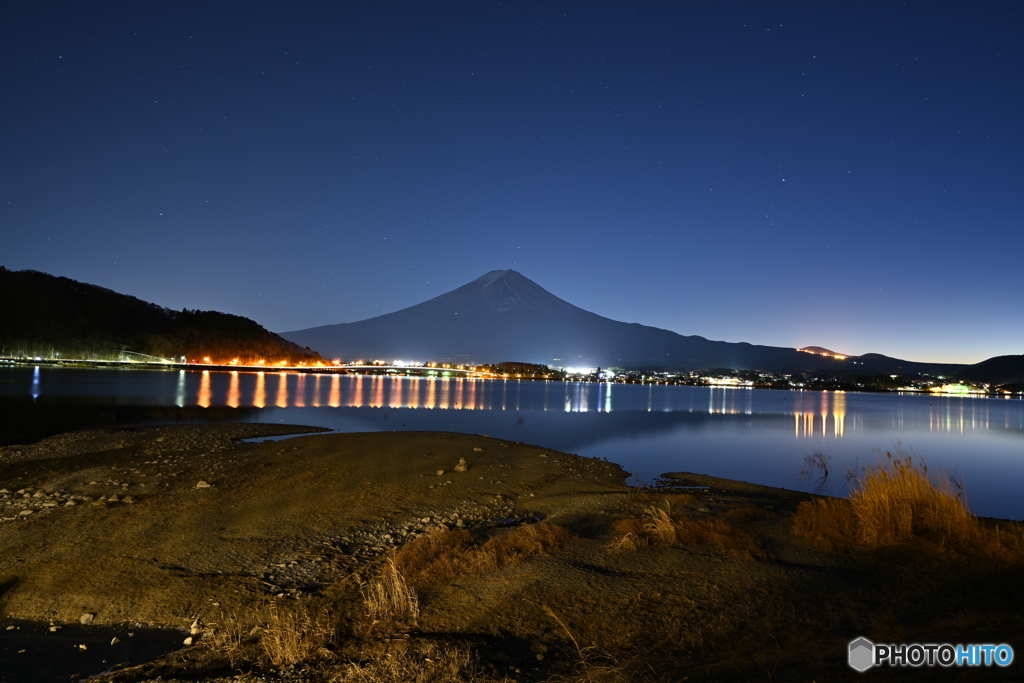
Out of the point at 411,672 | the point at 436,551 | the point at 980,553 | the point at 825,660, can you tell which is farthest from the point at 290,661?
the point at 980,553

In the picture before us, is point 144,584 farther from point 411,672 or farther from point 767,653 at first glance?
point 767,653

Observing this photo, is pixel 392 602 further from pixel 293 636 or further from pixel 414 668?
pixel 414 668

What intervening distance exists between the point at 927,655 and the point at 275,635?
4.81m

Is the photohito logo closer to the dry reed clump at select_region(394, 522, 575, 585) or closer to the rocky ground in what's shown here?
the rocky ground

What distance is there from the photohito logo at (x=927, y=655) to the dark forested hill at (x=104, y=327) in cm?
13426

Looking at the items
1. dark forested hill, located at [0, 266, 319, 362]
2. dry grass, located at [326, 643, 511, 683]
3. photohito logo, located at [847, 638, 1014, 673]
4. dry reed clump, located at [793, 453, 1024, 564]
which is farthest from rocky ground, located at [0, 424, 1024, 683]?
dark forested hill, located at [0, 266, 319, 362]

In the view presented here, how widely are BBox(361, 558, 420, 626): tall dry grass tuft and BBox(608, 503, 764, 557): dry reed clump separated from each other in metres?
2.49

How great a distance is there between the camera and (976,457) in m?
24.5

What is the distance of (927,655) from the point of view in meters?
4.40

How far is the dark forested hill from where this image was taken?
375 ft

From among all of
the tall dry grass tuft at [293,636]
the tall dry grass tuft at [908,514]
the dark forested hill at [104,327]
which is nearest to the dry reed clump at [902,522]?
the tall dry grass tuft at [908,514]

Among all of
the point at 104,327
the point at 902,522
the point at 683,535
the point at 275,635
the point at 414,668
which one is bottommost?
the point at 275,635

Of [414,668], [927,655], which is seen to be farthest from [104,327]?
[927,655]

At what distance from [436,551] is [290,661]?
246 centimetres
